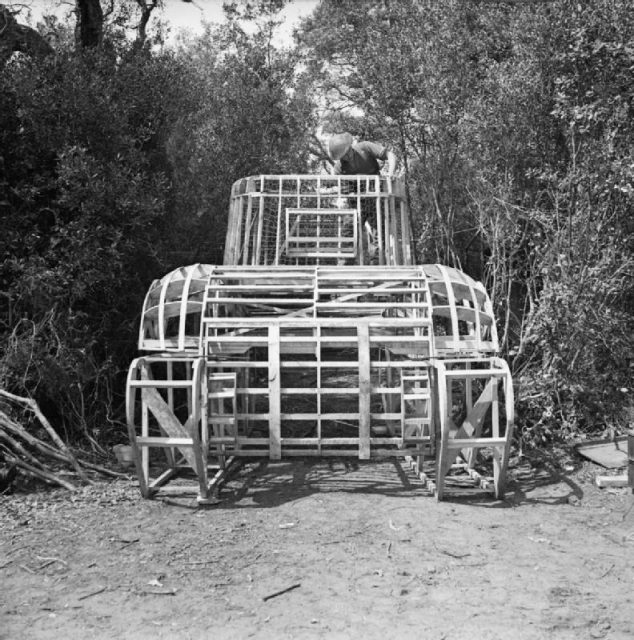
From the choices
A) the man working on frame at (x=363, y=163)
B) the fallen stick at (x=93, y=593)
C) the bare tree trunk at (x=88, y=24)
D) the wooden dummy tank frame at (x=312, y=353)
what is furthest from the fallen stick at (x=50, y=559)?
the bare tree trunk at (x=88, y=24)

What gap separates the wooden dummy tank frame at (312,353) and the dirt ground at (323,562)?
0.39 m

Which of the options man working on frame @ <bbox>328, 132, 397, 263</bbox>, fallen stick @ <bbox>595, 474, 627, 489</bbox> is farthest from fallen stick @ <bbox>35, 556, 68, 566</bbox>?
man working on frame @ <bbox>328, 132, 397, 263</bbox>

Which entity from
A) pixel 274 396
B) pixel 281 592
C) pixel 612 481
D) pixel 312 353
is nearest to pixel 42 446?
pixel 274 396

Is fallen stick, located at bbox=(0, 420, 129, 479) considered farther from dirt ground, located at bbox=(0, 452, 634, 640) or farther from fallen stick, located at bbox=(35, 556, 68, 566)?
fallen stick, located at bbox=(35, 556, 68, 566)

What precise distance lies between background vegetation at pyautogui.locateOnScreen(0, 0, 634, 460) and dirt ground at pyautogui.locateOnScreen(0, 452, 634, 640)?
140 centimetres

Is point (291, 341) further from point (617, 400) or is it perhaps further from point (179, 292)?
point (617, 400)

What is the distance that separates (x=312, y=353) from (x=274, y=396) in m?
0.77

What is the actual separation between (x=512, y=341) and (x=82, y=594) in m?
5.53

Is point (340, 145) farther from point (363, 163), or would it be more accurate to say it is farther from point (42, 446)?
point (42, 446)

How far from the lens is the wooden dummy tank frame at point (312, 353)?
5703 mm

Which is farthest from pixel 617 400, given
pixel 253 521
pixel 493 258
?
pixel 253 521

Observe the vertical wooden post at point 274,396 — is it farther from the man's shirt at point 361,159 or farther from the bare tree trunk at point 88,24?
the bare tree trunk at point 88,24

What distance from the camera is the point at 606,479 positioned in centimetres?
605

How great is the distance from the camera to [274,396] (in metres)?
5.84
